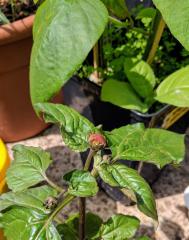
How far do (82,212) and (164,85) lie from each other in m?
0.34

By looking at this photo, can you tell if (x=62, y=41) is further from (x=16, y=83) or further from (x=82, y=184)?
(x=16, y=83)

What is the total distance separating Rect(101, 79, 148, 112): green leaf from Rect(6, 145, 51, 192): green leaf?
0.80ft

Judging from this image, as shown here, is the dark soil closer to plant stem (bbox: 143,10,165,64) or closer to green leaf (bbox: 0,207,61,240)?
plant stem (bbox: 143,10,165,64)

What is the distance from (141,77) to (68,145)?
1.26 ft

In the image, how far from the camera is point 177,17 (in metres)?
0.55

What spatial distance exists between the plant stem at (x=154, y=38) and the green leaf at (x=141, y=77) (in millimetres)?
29

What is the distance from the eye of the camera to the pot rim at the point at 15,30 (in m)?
0.89

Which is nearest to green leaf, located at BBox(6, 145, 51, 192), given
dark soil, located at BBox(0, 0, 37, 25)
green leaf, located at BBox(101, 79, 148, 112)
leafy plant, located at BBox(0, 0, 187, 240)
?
leafy plant, located at BBox(0, 0, 187, 240)

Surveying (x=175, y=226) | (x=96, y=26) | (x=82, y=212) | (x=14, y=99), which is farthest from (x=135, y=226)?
(x=14, y=99)

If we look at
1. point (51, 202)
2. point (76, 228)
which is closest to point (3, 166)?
point (76, 228)

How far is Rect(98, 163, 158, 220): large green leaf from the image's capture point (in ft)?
1.76

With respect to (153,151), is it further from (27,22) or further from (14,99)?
(14,99)

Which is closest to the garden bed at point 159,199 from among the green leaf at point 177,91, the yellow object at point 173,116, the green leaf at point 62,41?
the yellow object at point 173,116

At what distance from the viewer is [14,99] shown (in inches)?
42.3
